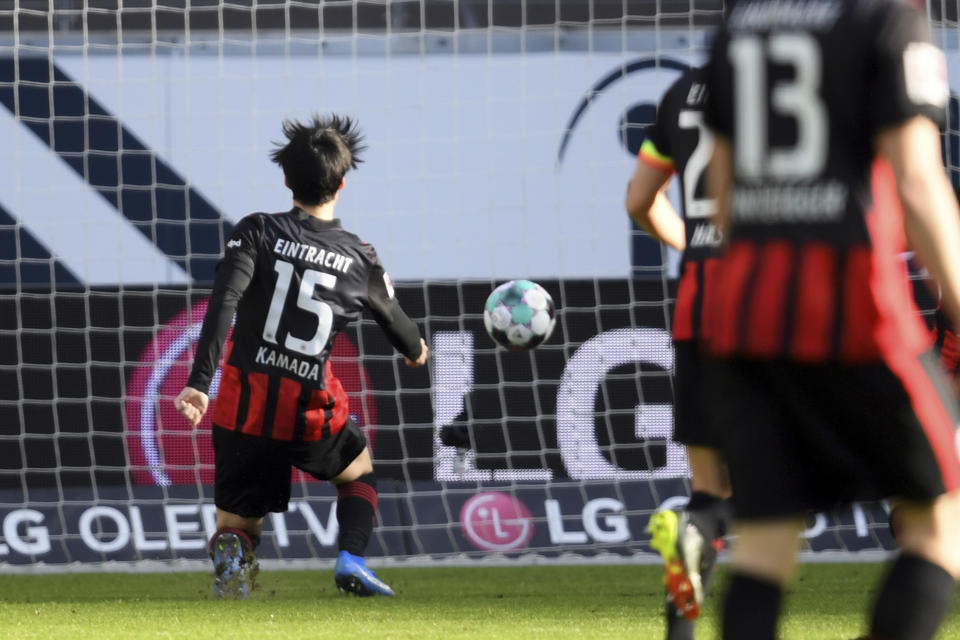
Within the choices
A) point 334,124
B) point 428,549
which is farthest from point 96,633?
point 428,549

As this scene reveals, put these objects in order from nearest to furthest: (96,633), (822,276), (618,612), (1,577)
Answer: (822,276), (96,633), (618,612), (1,577)

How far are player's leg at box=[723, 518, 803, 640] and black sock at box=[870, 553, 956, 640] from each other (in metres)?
0.13

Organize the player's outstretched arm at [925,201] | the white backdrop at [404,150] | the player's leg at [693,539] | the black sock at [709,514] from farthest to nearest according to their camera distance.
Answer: the white backdrop at [404,150] → the black sock at [709,514] → the player's leg at [693,539] → the player's outstretched arm at [925,201]

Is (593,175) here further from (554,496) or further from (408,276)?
(554,496)

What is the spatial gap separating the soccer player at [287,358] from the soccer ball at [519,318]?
0.98ft

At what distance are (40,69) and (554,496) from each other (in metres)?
3.09

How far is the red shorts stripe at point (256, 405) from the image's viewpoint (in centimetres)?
468

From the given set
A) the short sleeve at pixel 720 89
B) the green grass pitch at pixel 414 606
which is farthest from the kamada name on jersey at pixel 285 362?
the short sleeve at pixel 720 89

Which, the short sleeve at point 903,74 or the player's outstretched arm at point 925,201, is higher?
the short sleeve at point 903,74

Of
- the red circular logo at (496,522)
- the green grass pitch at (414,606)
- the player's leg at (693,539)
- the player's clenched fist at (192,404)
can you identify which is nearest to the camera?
the player's leg at (693,539)

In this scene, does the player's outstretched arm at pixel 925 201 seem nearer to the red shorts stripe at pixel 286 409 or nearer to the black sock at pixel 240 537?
the red shorts stripe at pixel 286 409

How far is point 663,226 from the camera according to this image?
3297 mm

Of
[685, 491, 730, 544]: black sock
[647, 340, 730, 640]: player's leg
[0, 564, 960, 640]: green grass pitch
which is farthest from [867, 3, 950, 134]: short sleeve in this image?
[0, 564, 960, 640]: green grass pitch

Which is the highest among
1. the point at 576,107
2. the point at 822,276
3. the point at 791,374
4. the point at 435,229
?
the point at 576,107
